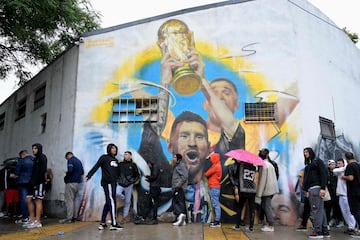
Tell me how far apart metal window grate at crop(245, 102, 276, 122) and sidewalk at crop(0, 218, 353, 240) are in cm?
271

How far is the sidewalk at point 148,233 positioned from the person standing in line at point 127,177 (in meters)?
0.69

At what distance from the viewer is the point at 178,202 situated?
8.08m

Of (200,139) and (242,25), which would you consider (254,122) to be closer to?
(200,139)

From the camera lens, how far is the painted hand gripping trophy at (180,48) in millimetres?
9328

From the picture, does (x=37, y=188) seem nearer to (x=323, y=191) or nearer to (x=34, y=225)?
(x=34, y=225)

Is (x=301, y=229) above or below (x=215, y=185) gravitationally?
below

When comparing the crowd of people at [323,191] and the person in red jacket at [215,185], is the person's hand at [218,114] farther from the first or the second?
the crowd of people at [323,191]

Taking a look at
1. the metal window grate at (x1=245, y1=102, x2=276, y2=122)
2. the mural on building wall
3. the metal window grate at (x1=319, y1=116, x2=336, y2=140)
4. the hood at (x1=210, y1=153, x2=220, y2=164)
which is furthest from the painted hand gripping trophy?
the metal window grate at (x1=319, y1=116, x2=336, y2=140)

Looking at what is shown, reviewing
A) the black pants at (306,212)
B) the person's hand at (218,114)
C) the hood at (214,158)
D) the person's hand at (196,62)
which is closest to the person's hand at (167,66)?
the person's hand at (196,62)

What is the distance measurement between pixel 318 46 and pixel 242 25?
2.46 metres

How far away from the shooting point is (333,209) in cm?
877

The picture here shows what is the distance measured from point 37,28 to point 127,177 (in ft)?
19.0

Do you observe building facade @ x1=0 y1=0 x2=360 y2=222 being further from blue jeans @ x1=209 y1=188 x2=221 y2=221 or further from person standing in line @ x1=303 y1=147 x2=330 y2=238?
person standing in line @ x1=303 y1=147 x2=330 y2=238

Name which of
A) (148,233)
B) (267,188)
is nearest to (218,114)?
(267,188)
